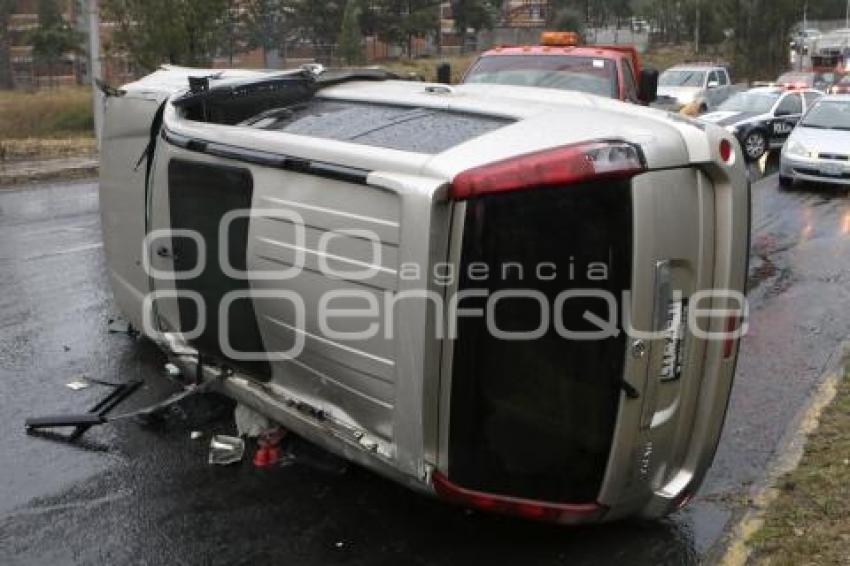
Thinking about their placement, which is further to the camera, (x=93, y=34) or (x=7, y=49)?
(x=7, y=49)

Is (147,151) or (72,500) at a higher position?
(147,151)

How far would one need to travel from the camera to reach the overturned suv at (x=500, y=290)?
320 centimetres

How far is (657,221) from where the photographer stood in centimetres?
326

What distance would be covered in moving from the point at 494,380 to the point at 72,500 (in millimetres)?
2256

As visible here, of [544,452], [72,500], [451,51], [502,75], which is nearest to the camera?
[544,452]

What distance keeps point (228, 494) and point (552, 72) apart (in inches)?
302

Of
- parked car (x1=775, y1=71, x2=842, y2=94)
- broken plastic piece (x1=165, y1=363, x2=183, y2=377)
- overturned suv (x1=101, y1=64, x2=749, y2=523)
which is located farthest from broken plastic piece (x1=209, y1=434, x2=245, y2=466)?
parked car (x1=775, y1=71, x2=842, y2=94)

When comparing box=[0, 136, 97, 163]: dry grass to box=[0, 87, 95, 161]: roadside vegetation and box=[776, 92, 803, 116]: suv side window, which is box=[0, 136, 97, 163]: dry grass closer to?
box=[0, 87, 95, 161]: roadside vegetation

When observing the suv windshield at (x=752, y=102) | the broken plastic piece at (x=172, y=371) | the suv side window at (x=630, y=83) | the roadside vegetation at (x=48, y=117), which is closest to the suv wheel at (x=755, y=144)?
the suv windshield at (x=752, y=102)

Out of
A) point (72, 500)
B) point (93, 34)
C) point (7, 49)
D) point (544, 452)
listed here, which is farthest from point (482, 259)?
point (7, 49)

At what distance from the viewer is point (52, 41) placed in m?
55.7

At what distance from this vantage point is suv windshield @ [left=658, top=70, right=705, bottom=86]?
78.8ft

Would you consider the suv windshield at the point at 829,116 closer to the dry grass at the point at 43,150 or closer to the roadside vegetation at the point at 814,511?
the roadside vegetation at the point at 814,511

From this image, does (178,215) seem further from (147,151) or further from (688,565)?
(688,565)
